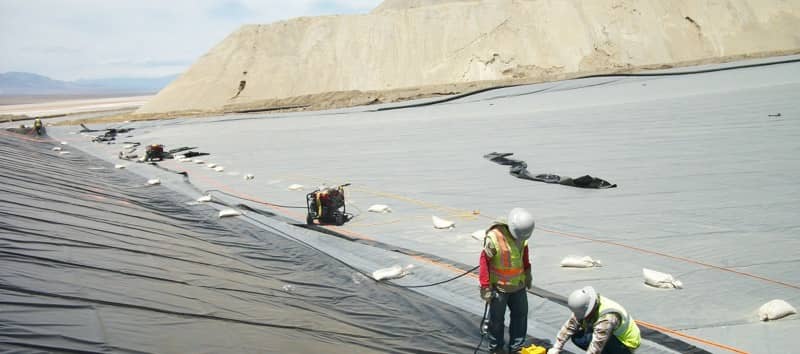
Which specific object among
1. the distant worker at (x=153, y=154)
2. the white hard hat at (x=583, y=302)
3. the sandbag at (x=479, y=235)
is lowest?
the sandbag at (x=479, y=235)

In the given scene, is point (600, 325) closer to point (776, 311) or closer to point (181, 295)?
point (776, 311)

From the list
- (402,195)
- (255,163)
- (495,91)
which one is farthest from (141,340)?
(495,91)

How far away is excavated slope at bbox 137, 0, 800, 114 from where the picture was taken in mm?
45469

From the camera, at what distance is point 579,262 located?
683 centimetres

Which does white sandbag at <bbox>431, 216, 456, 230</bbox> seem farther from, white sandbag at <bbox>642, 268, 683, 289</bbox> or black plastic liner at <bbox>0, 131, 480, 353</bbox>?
white sandbag at <bbox>642, 268, 683, 289</bbox>

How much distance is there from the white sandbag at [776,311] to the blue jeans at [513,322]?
2.06m

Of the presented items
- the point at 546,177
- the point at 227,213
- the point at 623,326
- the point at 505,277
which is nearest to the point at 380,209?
the point at 227,213

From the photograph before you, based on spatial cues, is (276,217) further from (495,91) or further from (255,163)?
(495,91)

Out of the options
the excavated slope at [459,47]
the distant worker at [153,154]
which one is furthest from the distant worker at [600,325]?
the excavated slope at [459,47]

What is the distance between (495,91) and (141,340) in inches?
1026

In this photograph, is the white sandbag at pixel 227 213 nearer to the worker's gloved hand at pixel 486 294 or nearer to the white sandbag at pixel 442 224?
the white sandbag at pixel 442 224

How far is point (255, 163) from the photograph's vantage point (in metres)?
18.2

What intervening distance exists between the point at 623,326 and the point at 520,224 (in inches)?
38.3

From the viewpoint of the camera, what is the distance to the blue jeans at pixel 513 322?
4.82 m
